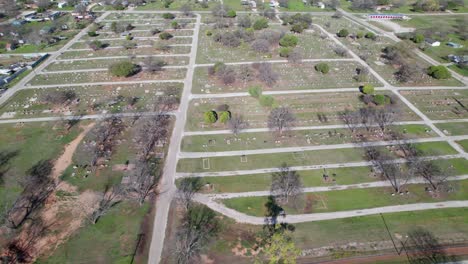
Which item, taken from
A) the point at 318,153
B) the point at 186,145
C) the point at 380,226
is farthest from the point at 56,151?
the point at 380,226

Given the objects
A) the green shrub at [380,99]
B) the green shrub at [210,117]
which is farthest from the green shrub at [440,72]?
the green shrub at [210,117]

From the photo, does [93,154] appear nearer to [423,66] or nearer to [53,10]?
[423,66]

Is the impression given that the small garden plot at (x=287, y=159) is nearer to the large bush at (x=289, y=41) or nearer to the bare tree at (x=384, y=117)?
the bare tree at (x=384, y=117)

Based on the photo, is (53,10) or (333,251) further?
(53,10)

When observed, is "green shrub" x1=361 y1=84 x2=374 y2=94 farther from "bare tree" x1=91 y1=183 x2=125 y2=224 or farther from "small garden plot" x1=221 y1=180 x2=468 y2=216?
"bare tree" x1=91 y1=183 x2=125 y2=224

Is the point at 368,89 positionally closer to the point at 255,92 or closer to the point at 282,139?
the point at 255,92

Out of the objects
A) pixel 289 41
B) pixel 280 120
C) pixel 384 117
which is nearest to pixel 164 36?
pixel 289 41
